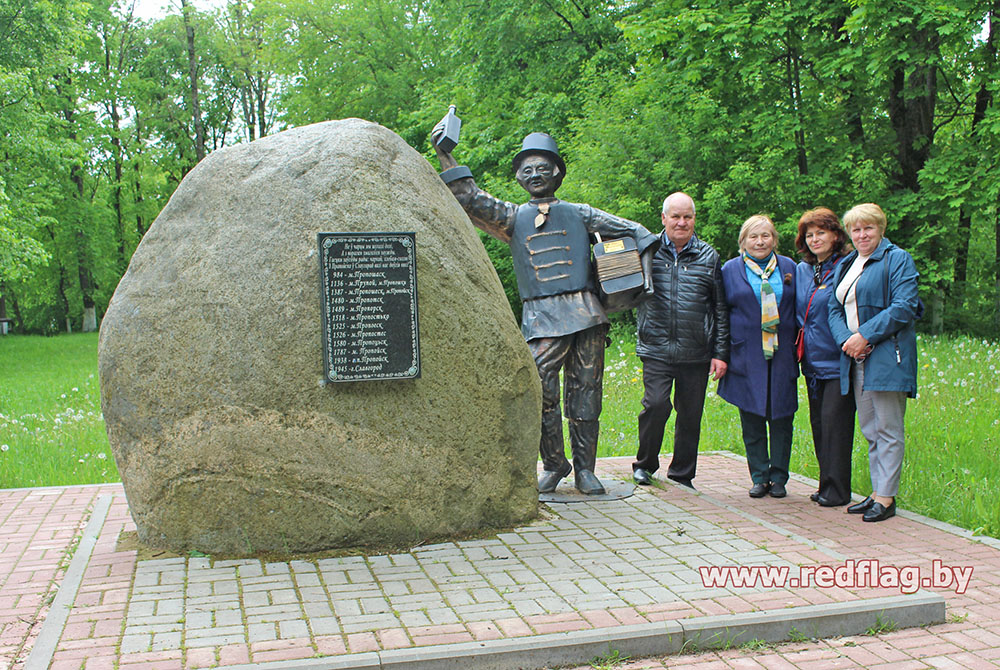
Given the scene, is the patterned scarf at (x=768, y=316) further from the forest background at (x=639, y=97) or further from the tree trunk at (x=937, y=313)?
the tree trunk at (x=937, y=313)

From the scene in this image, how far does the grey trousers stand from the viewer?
5695 millimetres

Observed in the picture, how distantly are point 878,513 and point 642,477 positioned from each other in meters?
1.72

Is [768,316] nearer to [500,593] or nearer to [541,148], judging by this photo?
[541,148]

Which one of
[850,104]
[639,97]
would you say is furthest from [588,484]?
[850,104]

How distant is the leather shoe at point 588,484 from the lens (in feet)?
21.0

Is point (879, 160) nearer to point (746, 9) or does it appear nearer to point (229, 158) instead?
point (746, 9)

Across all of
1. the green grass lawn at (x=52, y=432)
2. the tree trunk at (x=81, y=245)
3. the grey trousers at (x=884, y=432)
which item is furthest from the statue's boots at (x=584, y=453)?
the tree trunk at (x=81, y=245)

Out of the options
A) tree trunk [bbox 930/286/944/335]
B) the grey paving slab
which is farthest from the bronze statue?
tree trunk [bbox 930/286/944/335]

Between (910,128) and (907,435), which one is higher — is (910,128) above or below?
above

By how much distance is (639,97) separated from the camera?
660 inches

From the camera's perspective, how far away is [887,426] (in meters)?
5.71

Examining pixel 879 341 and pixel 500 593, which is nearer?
pixel 500 593

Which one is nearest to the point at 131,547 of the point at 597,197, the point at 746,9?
the point at 597,197

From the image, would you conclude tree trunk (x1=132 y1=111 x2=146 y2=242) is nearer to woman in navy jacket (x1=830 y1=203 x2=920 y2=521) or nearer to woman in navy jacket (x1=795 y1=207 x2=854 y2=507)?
woman in navy jacket (x1=795 y1=207 x2=854 y2=507)
